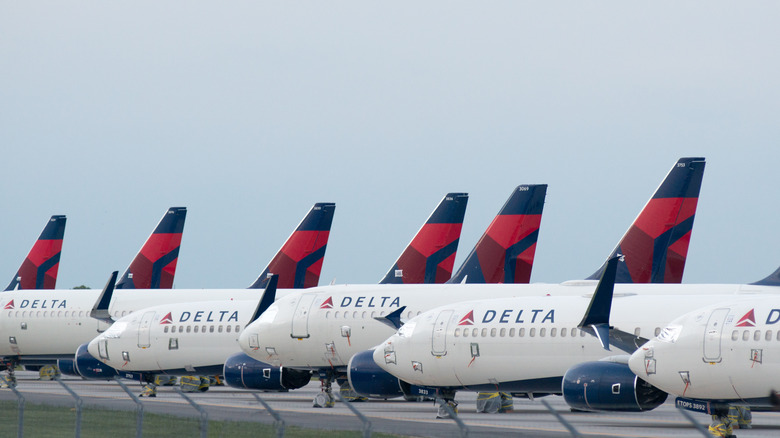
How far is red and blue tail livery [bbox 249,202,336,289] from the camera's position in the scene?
5803 centimetres

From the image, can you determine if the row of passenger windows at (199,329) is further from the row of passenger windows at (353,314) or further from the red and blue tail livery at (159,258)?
the red and blue tail livery at (159,258)

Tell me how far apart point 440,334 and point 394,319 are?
424 cm

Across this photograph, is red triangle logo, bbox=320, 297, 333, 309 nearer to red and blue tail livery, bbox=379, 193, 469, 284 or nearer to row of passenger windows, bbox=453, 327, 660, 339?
row of passenger windows, bbox=453, 327, 660, 339

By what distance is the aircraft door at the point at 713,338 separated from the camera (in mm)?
26500

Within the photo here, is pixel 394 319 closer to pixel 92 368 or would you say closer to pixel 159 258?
pixel 92 368

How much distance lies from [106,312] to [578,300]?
26857 millimetres

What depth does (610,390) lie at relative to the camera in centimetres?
2909

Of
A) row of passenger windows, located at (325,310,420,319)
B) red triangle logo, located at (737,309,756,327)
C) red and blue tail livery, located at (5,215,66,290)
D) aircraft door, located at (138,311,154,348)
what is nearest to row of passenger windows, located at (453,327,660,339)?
red triangle logo, located at (737,309,756,327)

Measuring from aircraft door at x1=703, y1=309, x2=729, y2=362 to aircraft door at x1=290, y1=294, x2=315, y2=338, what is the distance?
17513mm

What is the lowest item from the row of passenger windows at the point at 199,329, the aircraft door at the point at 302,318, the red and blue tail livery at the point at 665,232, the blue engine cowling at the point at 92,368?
the blue engine cowling at the point at 92,368

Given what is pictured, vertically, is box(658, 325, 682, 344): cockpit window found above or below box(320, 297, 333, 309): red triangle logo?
above

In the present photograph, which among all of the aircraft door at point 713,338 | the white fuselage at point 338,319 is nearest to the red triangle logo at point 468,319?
the white fuselage at point 338,319

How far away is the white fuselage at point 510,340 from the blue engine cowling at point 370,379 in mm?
736

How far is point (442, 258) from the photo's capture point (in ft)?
171
